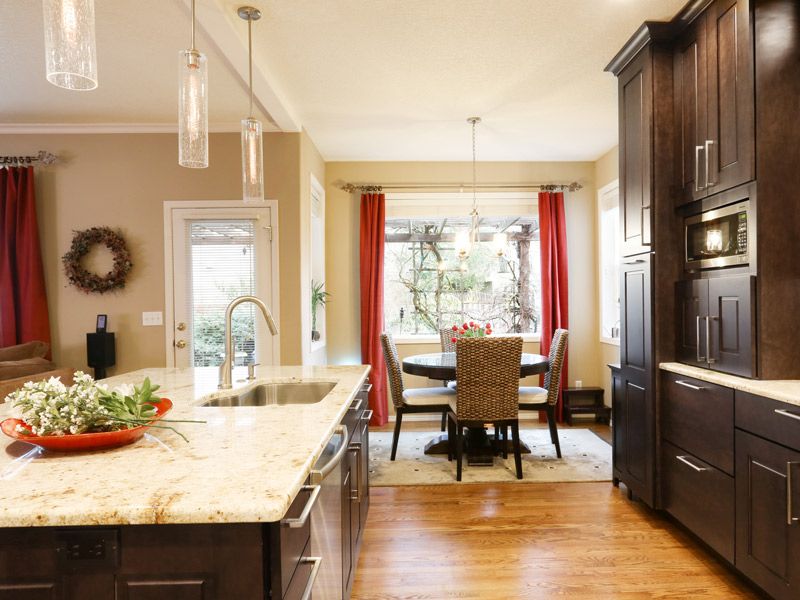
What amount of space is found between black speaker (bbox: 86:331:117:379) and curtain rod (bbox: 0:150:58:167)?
149 centimetres

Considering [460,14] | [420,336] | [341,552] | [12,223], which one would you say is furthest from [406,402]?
[12,223]

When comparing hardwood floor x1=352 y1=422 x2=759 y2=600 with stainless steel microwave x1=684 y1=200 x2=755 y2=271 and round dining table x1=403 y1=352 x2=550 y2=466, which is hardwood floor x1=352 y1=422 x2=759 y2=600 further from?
stainless steel microwave x1=684 y1=200 x2=755 y2=271

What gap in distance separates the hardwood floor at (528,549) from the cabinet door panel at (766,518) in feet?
0.81

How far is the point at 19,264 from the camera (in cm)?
411

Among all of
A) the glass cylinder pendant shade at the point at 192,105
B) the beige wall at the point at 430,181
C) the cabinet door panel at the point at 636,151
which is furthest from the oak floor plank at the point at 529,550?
the beige wall at the point at 430,181

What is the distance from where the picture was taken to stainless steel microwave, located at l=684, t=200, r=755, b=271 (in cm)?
222

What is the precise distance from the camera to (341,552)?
1764mm

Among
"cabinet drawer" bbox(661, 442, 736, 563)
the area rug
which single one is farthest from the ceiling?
the area rug

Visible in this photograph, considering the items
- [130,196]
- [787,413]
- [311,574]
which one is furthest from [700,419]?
[130,196]

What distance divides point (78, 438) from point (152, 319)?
3352mm

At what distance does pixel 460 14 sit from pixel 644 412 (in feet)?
7.82

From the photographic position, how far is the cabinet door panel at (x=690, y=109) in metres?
2.48

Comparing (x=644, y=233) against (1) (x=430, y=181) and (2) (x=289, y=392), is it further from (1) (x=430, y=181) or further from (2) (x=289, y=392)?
(1) (x=430, y=181)

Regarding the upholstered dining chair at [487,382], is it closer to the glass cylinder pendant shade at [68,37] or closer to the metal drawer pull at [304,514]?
the metal drawer pull at [304,514]
